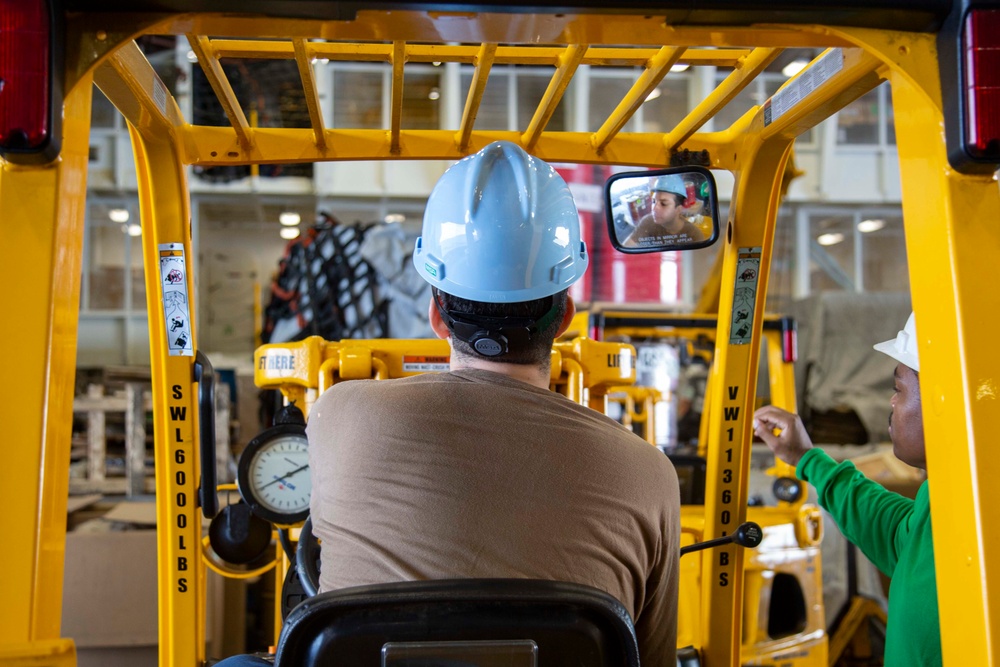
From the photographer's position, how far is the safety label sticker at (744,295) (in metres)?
2.30

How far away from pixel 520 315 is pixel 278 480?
1394 millimetres

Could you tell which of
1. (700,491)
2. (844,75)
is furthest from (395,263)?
(844,75)

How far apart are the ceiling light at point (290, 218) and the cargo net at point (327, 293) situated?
3.43 metres

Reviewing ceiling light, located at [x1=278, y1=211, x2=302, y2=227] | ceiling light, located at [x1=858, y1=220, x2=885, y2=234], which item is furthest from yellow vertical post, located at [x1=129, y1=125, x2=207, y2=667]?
ceiling light, located at [x1=858, y1=220, x2=885, y2=234]

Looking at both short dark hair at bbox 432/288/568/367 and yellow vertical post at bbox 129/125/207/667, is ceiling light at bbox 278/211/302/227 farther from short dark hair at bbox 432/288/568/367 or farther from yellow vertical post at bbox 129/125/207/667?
short dark hair at bbox 432/288/568/367

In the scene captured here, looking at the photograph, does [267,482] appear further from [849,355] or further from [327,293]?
[849,355]

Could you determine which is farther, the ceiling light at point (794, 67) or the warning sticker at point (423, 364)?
the ceiling light at point (794, 67)

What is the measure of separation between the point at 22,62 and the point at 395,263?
28.0 ft

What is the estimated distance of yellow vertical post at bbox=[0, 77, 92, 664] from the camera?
1.12 meters

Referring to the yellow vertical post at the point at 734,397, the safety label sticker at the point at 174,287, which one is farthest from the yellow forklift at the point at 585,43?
the safety label sticker at the point at 174,287

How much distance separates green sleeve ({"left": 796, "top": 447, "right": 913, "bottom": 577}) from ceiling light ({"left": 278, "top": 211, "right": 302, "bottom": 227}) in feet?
39.2

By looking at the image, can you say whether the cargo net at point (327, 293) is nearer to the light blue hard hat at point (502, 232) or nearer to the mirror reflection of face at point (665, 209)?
the mirror reflection of face at point (665, 209)

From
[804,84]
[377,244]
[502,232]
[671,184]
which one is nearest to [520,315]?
[502,232]

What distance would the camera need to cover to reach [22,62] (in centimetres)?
107
